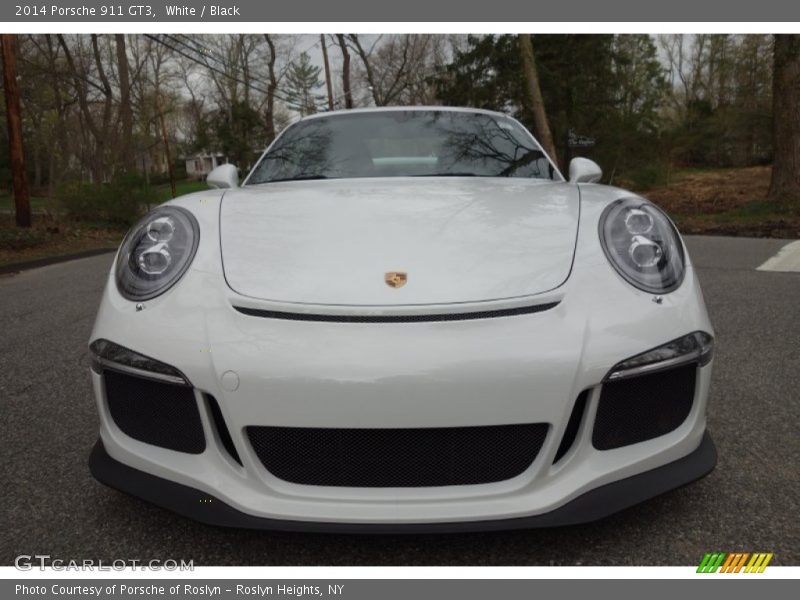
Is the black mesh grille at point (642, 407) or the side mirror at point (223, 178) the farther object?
the side mirror at point (223, 178)

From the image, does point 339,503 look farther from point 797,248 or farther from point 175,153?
point 175,153

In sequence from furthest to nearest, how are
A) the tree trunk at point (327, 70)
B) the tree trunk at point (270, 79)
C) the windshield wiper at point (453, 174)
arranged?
1. the tree trunk at point (270, 79)
2. the tree trunk at point (327, 70)
3. the windshield wiper at point (453, 174)

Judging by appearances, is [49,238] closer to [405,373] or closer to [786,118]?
[405,373]

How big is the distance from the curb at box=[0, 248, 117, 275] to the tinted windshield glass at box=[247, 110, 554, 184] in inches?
288

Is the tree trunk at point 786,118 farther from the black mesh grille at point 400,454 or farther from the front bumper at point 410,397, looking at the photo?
the black mesh grille at point 400,454

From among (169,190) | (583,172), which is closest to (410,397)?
(583,172)

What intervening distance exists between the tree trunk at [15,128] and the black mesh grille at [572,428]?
12.8 meters

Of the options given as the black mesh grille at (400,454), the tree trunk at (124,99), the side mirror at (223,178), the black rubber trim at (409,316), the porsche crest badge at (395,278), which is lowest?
the black mesh grille at (400,454)

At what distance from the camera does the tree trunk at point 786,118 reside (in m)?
9.70

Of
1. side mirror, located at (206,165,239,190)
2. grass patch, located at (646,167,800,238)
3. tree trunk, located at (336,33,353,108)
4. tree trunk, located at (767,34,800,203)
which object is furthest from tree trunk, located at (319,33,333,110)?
side mirror, located at (206,165,239,190)

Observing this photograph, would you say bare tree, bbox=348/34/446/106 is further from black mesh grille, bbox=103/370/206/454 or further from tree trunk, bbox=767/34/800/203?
black mesh grille, bbox=103/370/206/454

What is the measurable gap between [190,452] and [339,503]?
1.35ft

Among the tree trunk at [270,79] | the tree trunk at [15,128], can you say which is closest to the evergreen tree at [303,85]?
the tree trunk at [270,79]
